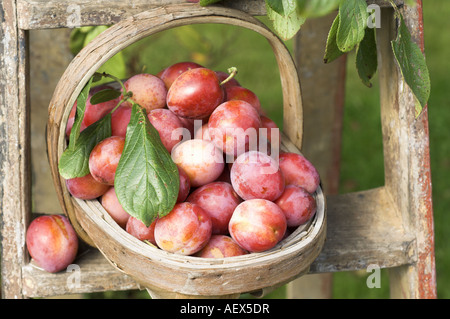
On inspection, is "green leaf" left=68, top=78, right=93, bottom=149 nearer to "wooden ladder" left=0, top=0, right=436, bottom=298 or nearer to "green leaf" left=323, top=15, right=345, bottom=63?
"wooden ladder" left=0, top=0, right=436, bottom=298

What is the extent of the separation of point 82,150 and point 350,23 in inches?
20.4

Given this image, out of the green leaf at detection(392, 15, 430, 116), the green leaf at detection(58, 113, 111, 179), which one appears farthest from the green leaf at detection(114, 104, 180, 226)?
the green leaf at detection(392, 15, 430, 116)

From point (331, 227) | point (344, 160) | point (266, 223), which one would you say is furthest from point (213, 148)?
point (344, 160)

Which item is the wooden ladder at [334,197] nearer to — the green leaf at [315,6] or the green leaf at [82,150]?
the green leaf at [82,150]

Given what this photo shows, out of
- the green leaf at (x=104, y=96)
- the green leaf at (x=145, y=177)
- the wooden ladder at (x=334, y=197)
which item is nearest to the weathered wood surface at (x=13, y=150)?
the wooden ladder at (x=334, y=197)

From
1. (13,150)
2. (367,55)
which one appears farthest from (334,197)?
(13,150)

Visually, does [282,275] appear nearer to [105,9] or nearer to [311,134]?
[105,9]

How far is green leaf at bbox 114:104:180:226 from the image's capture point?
96cm

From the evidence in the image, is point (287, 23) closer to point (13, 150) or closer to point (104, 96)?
point (104, 96)

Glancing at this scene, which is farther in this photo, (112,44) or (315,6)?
(112,44)

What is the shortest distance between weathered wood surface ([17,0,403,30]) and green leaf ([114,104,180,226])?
0.75ft

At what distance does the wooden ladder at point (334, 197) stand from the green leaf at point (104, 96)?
128mm

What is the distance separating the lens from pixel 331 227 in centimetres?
134

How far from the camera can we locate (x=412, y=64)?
1083mm
